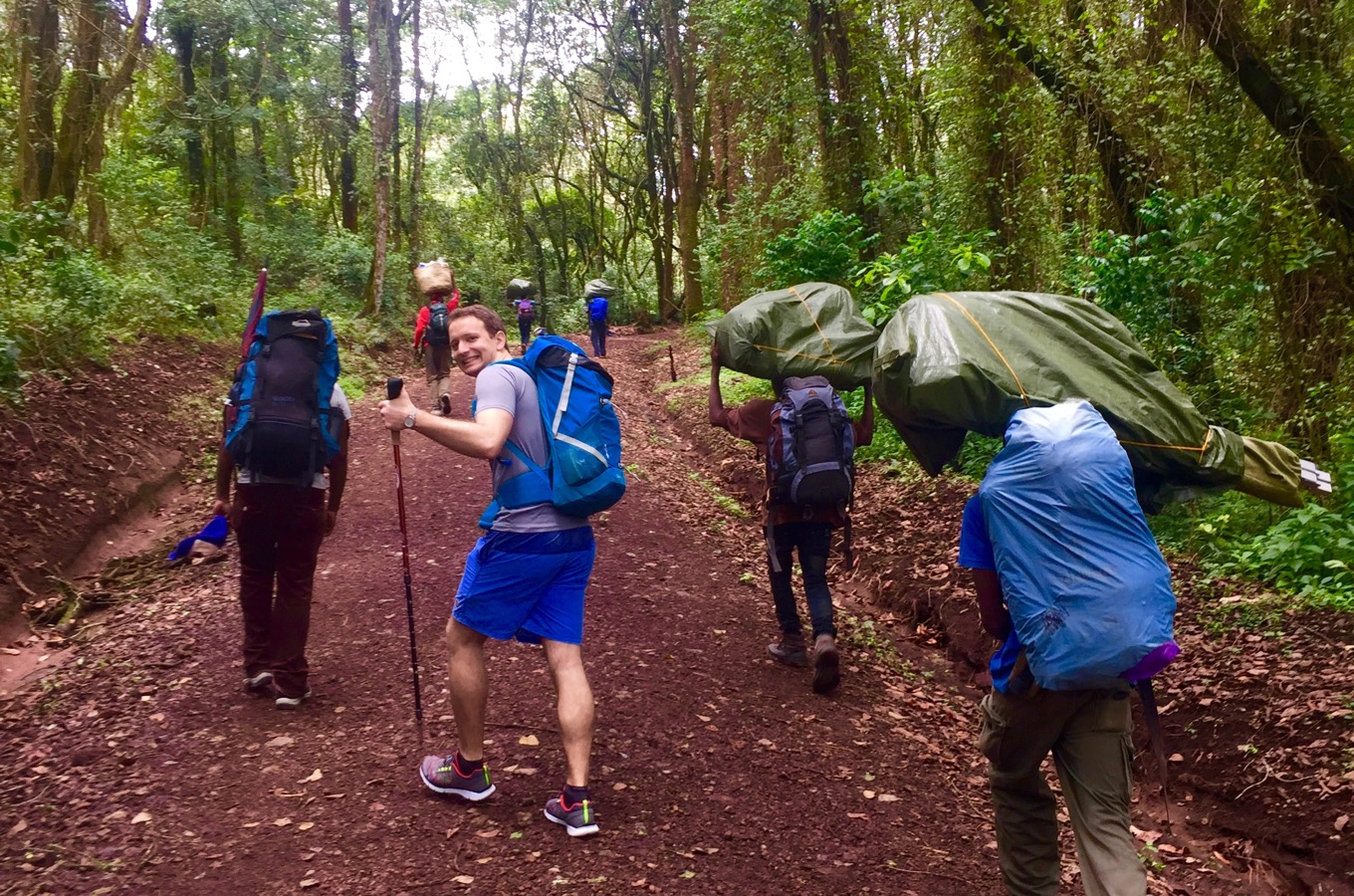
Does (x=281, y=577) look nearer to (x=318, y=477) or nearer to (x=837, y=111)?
(x=318, y=477)

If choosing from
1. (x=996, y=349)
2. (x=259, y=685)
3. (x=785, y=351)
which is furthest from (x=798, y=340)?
(x=259, y=685)

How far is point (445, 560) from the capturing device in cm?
793

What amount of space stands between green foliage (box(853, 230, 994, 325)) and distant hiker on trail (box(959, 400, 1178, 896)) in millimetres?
6940

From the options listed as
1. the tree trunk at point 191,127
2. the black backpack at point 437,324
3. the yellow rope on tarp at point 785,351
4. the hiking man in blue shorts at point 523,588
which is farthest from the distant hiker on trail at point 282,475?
the tree trunk at point 191,127

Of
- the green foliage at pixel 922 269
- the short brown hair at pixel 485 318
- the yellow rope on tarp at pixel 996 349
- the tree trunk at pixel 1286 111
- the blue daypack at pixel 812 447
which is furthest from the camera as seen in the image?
the green foliage at pixel 922 269

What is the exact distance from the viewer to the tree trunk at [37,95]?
13.8 m

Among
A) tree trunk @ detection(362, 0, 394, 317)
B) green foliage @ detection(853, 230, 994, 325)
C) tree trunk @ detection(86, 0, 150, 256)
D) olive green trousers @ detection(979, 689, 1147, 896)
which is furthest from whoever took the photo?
tree trunk @ detection(362, 0, 394, 317)

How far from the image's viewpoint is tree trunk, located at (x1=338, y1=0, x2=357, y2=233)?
1113 inches

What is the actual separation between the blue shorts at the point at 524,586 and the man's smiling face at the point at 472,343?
0.71 meters

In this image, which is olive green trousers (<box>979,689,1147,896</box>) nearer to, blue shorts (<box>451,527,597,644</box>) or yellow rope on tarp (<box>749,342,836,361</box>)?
A: blue shorts (<box>451,527,597,644</box>)

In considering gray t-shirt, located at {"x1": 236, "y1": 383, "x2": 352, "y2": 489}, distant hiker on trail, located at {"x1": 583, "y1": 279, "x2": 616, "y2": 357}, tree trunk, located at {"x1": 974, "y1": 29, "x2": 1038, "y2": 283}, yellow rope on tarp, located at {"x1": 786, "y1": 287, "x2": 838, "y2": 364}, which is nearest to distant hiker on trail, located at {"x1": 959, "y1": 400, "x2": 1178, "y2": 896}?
yellow rope on tarp, located at {"x1": 786, "y1": 287, "x2": 838, "y2": 364}

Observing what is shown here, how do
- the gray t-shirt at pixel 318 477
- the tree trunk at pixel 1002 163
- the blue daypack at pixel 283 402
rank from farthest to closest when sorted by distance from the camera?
the tree trunk at pixel 1002 163 < the gray t-shirt at pixel 318 477 < the blue daypack at pixel 283 402

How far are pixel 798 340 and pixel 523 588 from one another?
110 inches

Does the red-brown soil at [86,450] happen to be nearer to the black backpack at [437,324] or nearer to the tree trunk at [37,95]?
the black backpack at [437,324]
